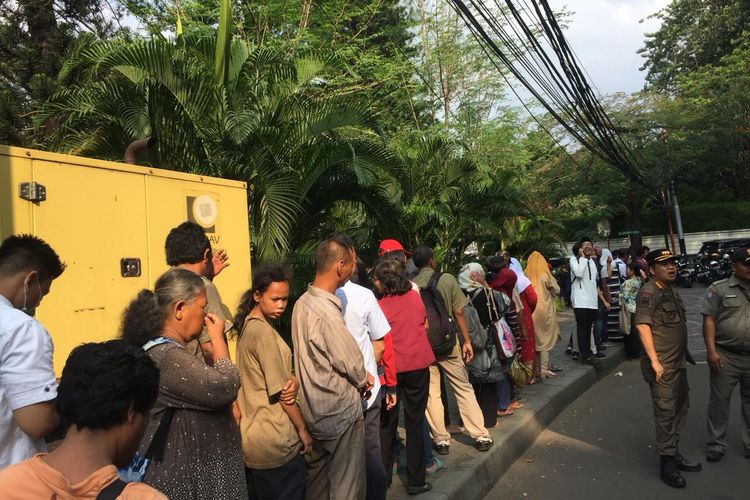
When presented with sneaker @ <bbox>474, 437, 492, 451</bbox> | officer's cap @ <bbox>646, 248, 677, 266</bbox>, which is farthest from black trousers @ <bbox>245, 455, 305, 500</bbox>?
officer's cap @ <bbox>646, 248, 677, 266</bbox>

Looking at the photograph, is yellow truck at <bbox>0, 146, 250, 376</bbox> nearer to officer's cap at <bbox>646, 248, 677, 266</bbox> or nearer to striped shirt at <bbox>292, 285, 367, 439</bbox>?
striped shirt at <bbox>292, 285, 367, 439</bbox>

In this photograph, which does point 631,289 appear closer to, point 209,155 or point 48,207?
point 209,155

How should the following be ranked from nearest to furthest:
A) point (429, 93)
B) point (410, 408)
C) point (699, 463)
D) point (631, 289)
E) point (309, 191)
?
point (410, 408) → point (699, 463) → point (309, 191) → point (631, 289) → point (429, 93)

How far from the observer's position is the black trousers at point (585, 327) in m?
8.61

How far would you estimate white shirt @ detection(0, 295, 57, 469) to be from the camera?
2.00m

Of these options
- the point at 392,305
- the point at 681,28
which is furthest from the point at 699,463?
the point at 681,28

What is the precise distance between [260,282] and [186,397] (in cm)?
90

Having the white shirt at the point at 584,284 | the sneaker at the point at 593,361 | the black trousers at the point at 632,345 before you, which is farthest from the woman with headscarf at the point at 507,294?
the black trousers at the point at 632,345

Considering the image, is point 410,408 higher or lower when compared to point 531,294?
lower

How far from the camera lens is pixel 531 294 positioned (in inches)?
286

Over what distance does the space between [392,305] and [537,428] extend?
2.73 meters

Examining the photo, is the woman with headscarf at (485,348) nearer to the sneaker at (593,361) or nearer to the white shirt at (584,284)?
the white shirt at (584,284)

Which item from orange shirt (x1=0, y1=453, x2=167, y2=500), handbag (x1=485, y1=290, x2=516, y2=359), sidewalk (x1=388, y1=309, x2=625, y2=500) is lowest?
sidewalk (x1=388, y1=309, x2=625, y2=500)

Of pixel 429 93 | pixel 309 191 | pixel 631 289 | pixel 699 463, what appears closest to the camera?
pixel 699 463
